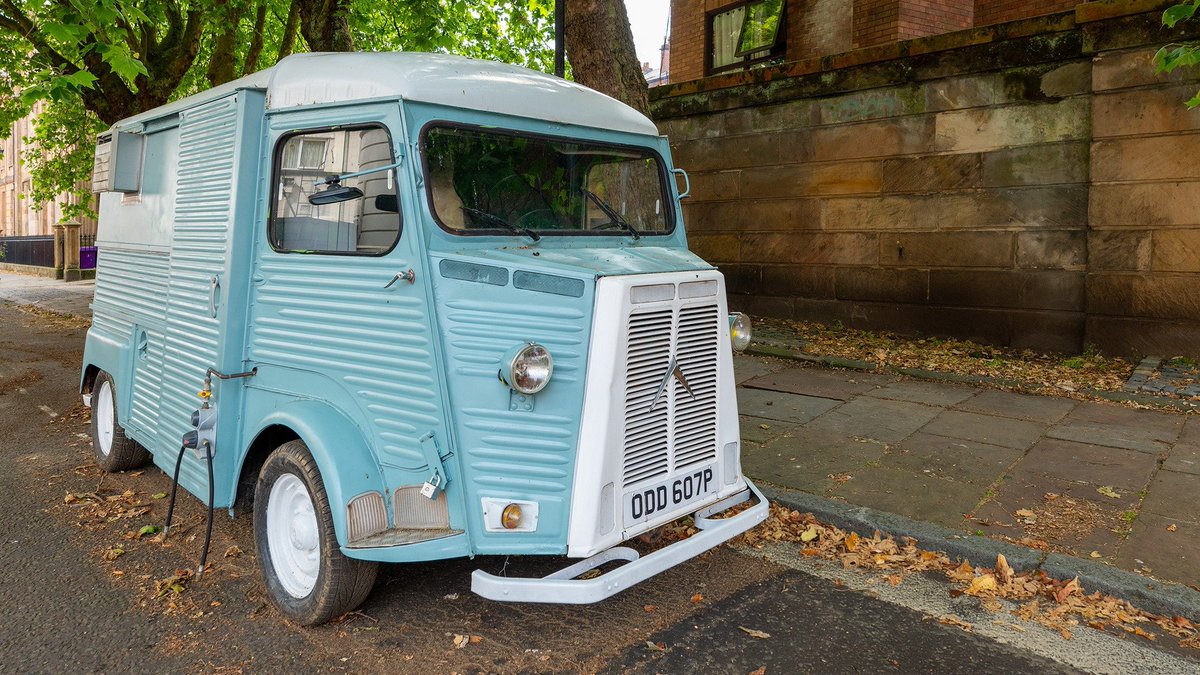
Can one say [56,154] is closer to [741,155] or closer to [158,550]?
[741,155]

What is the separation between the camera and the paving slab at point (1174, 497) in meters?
4.87

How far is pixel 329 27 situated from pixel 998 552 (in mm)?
9401

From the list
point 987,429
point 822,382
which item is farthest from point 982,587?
point 822,382

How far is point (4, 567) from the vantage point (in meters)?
4.38

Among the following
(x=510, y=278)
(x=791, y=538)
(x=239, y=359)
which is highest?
(x=510, y=278)

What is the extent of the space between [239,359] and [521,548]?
1.81m

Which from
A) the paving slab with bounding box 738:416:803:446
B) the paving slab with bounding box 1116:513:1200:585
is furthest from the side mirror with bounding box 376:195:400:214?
the paving slab with bounding box 1116:513:1200:585

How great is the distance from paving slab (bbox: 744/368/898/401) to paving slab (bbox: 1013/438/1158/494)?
1.99 meters

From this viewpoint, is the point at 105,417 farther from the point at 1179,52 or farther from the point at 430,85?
the point at 1179,52

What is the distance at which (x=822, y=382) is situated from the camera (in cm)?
854

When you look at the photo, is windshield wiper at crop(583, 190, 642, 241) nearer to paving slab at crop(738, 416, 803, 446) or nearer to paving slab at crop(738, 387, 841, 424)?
paving slab at crop(738, 416, 803, 446)

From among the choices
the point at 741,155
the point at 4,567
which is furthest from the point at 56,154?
the point at 4,567

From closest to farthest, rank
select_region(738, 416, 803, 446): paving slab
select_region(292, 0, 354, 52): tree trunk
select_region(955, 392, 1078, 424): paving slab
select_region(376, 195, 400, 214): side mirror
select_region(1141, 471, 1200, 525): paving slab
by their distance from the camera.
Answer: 1. select_region(376, 195, 400, 214): side mirror
2. select_region(1141, 471, 1200, 525): paving slab
3. select_region(738, 416, 803, 446): paving slab
4. select_region(955, 392, 1078, 424): paving slab
5. select_region(292, 0, 354, 52): tree trunk

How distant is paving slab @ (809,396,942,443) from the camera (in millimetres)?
6648
